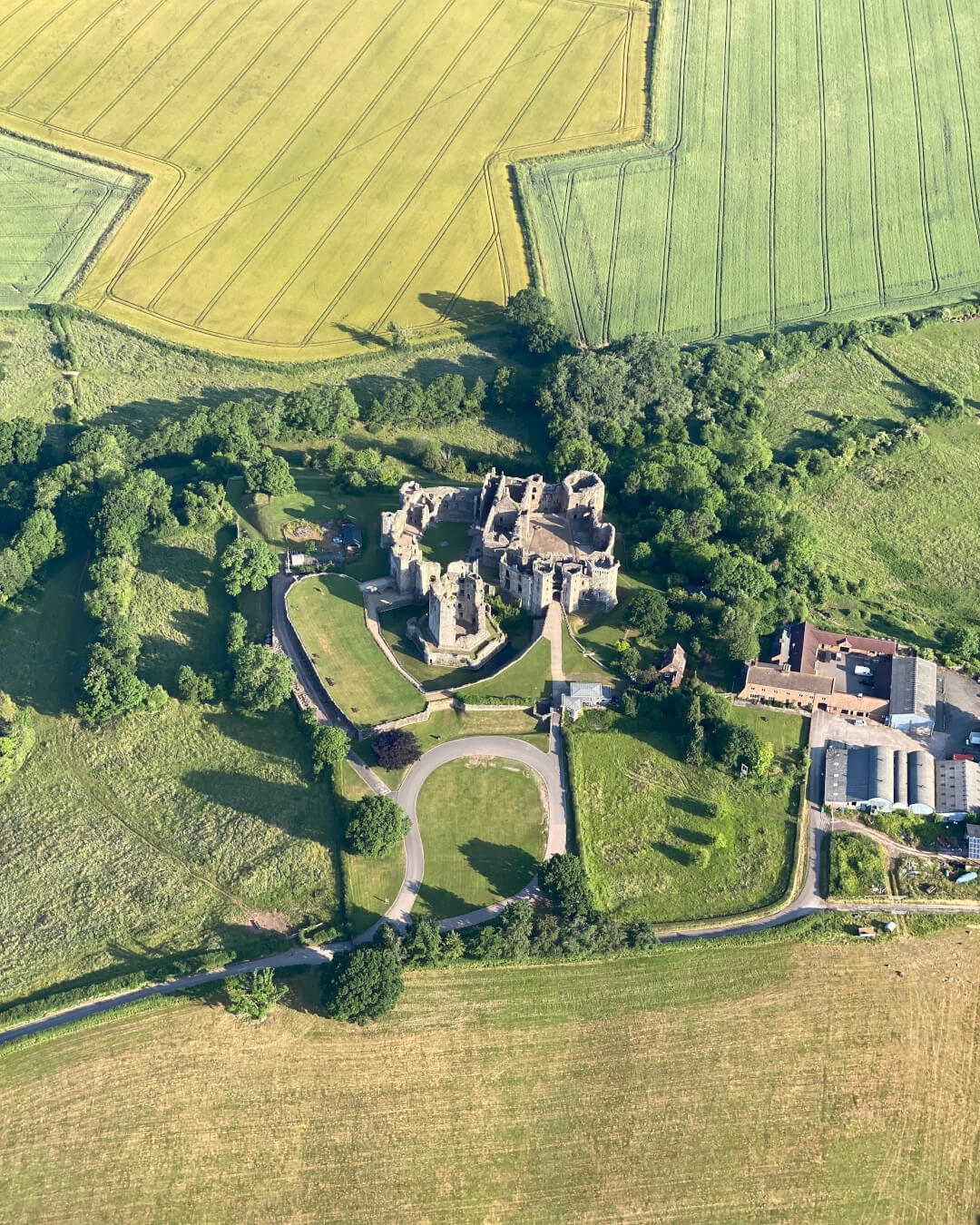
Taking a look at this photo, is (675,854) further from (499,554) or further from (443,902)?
(499,554)

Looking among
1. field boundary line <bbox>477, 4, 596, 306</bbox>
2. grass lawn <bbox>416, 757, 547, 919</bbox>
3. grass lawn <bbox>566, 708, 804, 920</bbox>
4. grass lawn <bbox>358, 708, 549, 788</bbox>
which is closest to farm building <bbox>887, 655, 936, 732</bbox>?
grass lawn <bbox>566, 708, 804, 920</bbox>

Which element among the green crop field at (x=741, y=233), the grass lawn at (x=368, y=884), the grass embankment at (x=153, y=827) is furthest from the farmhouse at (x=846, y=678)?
the green crop field at (x=741, y=233)

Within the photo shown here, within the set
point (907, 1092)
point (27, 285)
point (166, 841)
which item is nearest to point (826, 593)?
point (907, 1092)

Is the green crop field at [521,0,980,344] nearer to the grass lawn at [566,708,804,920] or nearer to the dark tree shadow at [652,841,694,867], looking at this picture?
the grass lawn at [566,708,804,920]

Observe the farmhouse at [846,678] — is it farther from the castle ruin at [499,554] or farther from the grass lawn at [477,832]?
the grass lawn at [477,832]

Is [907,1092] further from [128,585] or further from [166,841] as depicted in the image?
[128,585]
